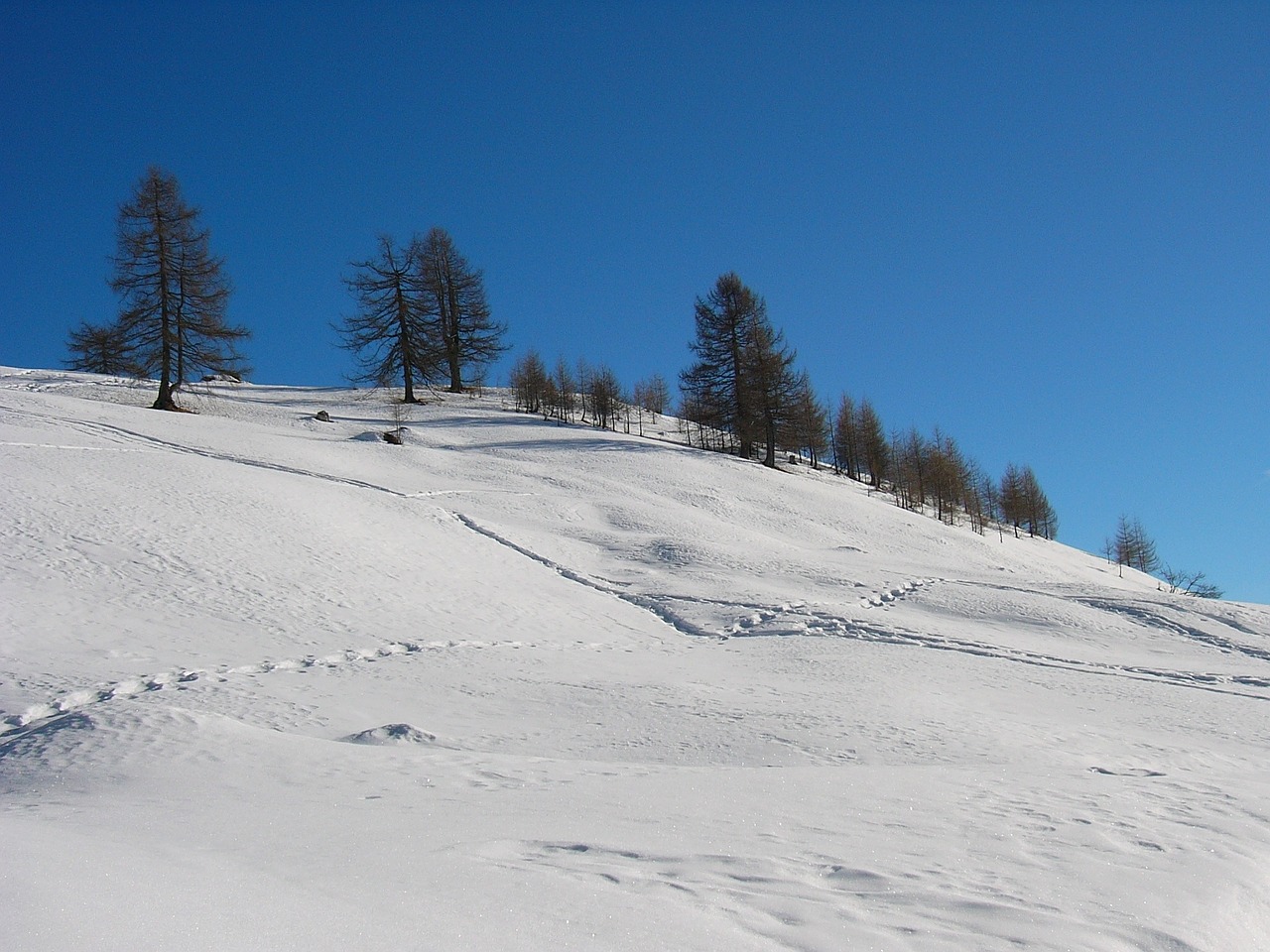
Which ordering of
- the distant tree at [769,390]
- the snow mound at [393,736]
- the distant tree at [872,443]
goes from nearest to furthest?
the snow mound at [393,736]
the distant tree at [769,390]
the distant tree at [872,443]

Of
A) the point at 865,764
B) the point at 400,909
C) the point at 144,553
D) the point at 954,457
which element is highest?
the point at 954,457

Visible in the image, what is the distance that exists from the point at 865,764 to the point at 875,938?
3.76 metres

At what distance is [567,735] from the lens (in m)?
7.54

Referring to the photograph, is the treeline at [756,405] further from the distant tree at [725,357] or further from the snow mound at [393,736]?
the snow mound at [393,736]

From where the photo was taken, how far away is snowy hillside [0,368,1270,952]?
3.37m

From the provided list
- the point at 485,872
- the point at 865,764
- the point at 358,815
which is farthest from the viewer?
the point at 865,764

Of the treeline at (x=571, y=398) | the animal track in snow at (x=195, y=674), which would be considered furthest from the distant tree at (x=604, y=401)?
the animal track in snow at (x=195, y=674)

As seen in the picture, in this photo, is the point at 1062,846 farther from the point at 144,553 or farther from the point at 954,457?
the point at 954,457

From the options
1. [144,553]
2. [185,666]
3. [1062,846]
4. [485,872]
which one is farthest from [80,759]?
[144,553]

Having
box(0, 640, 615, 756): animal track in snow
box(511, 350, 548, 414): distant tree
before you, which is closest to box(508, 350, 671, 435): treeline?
box(511, 350, 548, 414): distant tree

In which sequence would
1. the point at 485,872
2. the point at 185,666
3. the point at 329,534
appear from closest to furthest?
the point at 485,872
the point at 185,666
the point at 329,534

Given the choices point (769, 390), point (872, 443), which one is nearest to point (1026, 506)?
point (872, 443)

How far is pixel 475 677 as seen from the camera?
386 inches

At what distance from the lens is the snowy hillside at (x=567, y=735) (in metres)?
3.37
